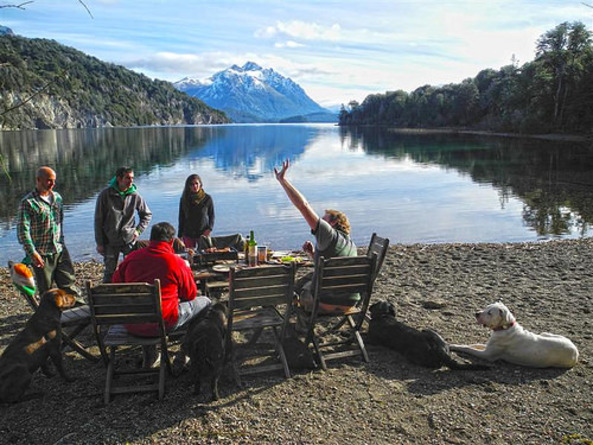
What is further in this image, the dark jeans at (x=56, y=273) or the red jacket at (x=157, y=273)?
the dark jeans at (x=56, y=273)

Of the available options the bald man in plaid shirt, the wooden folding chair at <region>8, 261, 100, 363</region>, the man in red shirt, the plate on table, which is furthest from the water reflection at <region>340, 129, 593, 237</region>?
the wooden folding chair at <region>8, 261, 100, 363</region>

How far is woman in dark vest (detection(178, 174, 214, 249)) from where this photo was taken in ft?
27.6

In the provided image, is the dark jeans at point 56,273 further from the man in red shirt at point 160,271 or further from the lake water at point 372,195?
the man in red shirt at point 160,271

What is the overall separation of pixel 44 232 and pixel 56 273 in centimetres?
74

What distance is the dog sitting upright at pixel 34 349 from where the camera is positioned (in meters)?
4.72

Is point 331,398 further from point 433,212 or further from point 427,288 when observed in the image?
point 433,212

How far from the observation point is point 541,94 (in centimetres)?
7069

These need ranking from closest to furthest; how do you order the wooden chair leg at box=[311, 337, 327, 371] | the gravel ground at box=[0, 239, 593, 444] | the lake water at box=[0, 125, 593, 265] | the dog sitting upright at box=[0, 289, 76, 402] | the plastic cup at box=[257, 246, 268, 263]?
1. the gravel ground at box=[0, 239, 593, 444]
2. the dog sitting upright at box=[0, 289, 76, 402]
3. the wooden chair leg at box=[311, 337, 327, 371]
4. the plastic cup at box=[257, 246, 268, 263]
5. the lake water at box=[0, 125, 593, 265]

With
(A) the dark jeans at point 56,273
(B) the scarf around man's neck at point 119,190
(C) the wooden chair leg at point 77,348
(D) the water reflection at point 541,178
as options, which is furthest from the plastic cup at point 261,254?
(D) the water reflection at point 541,178

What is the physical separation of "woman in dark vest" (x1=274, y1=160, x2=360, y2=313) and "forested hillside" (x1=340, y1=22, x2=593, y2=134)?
61.6m

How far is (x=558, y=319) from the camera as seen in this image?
286 inches

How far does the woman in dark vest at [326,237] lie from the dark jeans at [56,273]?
137 inches

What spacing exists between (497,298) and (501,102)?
309 feet

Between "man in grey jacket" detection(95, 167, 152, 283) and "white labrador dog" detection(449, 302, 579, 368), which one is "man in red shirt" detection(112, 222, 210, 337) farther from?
"white labrador dog" detection(449, 302, 579, 368)
